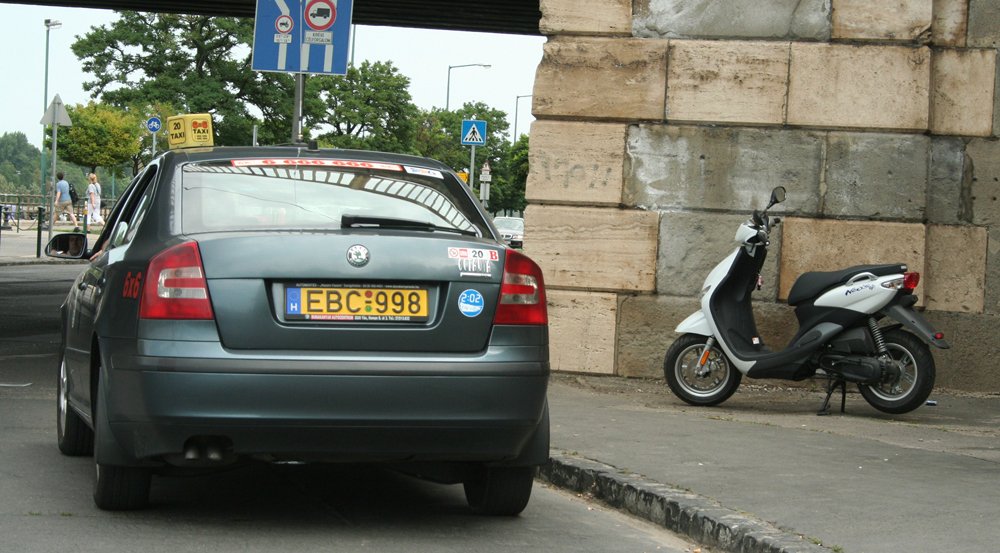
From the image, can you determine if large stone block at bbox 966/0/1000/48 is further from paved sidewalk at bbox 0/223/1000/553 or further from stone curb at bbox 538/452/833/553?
stone curb at bbox 538/452/833/553

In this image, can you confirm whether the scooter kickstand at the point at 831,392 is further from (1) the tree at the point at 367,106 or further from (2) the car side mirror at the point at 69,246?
(1) the tree at the point at 367,106

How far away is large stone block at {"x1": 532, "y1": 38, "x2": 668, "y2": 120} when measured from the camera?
11.3m

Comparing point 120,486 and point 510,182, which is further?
point 510,182

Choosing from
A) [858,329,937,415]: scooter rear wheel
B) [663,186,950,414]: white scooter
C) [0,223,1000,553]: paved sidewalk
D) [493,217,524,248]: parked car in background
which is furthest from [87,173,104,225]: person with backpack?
[858,329,937,415]: scooter rear wheel

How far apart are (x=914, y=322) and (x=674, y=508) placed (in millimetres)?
3898

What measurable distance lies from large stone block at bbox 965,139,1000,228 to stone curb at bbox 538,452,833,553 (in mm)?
5133

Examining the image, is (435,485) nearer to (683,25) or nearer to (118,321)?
(118,321)

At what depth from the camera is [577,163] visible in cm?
1135

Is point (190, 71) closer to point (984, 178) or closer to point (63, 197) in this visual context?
point (63, 197)

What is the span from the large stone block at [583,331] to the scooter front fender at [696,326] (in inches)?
42.0

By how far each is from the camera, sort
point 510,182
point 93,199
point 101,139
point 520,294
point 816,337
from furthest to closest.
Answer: point 510,182, point 101,139, point 93,199, point 816,337, point 520,294

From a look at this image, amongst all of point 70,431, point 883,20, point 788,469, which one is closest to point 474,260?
point 788,469

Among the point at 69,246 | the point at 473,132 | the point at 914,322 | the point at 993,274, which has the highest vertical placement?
the point at 473,132

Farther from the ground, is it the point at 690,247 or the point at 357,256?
the point at 690,247
